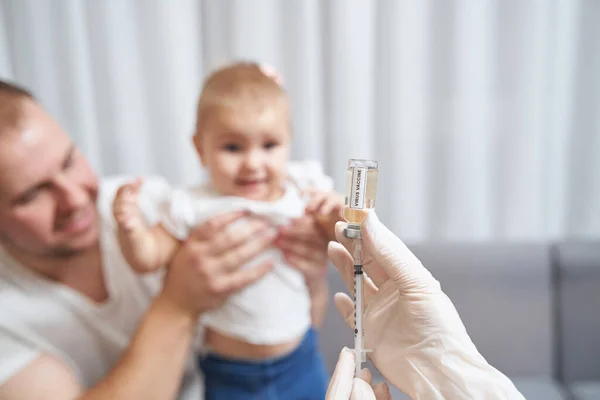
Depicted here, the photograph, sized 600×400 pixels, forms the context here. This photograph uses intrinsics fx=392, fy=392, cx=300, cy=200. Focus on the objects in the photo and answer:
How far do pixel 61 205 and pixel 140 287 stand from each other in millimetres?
281

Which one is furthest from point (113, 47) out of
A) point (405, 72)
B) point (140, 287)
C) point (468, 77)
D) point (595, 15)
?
point (595, 15)

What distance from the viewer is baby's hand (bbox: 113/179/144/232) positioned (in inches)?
29.7

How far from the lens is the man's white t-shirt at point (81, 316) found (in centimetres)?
82

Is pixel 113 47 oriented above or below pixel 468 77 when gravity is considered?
above

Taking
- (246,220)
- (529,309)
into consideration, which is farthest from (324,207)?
(529,309)

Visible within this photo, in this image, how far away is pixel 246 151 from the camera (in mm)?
800

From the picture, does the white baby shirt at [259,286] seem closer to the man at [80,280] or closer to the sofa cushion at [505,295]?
the man at [80,280]

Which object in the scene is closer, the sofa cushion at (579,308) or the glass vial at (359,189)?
the glass vial at (359,189)

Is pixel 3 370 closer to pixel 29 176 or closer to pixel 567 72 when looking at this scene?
pixel 29 176

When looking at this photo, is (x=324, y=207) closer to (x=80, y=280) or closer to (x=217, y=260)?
(x=217, y=260)

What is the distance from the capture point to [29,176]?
0.79 meters

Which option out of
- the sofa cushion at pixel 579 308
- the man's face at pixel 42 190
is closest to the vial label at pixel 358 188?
the sofa cushion at pixel 579 308

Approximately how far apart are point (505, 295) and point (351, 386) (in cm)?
47

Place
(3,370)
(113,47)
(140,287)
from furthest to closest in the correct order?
1. (113,47)
2. (140,287)
3. (3,370)
